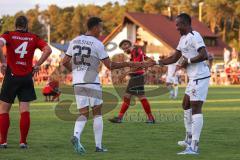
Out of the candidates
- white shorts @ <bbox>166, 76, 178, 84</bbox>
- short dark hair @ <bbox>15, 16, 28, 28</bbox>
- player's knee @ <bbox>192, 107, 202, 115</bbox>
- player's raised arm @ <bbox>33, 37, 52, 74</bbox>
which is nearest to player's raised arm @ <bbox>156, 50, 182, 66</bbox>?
player's knee @ <bbox>192, 107, 202, 115</bbox>

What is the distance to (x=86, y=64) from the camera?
1073 cm

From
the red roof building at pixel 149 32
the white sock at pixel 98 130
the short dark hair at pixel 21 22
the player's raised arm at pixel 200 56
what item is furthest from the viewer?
the red roof building at pixel 149 32

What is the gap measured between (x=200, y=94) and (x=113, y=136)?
2.99 metres

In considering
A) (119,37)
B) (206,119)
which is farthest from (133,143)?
(119,37)

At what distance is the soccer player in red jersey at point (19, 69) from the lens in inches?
446

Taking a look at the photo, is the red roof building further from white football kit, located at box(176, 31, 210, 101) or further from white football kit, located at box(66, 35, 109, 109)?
white football kit, located at box(66, 35, 109, 109)

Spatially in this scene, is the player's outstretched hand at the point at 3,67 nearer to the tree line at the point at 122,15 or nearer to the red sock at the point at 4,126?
the red sock at the point at 4,126

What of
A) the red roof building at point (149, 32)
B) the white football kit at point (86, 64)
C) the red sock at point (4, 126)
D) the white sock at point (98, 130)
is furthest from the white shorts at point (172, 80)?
the red roof building at point (149, 32)

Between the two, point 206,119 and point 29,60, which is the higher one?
point 29,60

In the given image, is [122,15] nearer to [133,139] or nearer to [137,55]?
[137,55]

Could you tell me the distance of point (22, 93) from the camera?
11547 mm

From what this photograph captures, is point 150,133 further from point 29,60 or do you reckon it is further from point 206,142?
point 29,60

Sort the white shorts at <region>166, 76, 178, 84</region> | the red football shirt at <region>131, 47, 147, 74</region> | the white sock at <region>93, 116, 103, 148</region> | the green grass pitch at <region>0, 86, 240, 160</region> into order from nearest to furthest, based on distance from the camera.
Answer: the green grass pitch at <region>0, 86, 240, 160</region>
the white sock at <region>93, 116, 103, 148</region>
the red football shirt at <region>131, 47, 147, 74</region>
the white shorts at <region>166, 76, 178, 84</region>

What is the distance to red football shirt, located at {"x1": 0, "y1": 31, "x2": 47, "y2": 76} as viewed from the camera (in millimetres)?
11328
